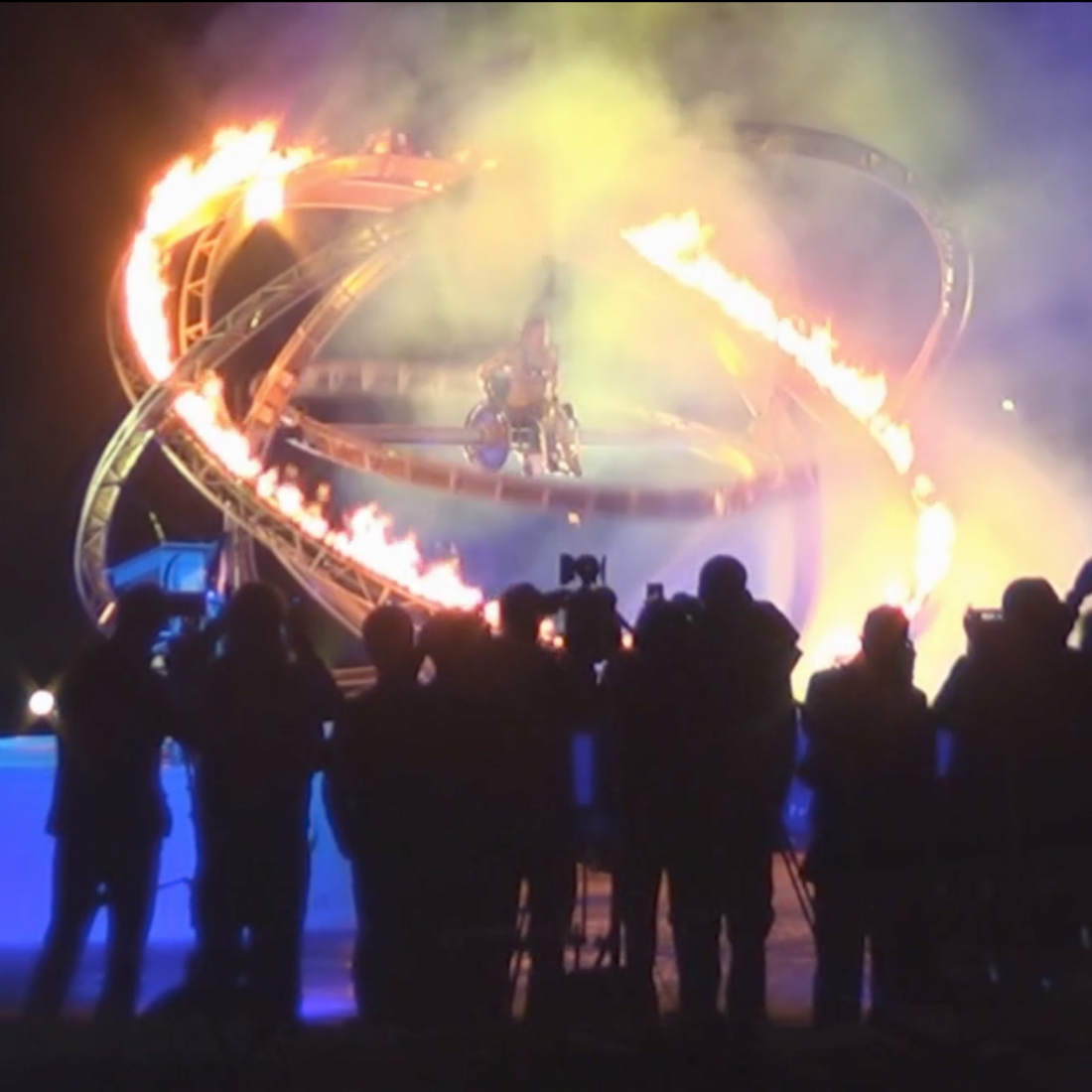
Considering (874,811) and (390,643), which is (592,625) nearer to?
(390,643)

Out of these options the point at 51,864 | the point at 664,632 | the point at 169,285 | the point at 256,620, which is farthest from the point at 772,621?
the point at 169,285

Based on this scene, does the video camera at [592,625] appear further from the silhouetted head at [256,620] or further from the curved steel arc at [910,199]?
the curved steel arc at [910,199]

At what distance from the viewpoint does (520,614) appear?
456cm

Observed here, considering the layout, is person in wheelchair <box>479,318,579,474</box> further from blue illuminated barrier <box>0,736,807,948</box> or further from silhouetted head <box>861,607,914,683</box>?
silhouetted head <box>861,607,914,683</box>

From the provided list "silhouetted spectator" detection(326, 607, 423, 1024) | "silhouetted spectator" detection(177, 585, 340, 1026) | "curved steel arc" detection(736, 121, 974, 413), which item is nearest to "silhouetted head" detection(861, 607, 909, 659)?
"silhouetted spectator" detection(326, 607, 423, 1024)

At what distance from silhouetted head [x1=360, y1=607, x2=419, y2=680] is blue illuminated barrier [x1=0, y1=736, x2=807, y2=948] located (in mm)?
1306

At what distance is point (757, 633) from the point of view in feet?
14.7

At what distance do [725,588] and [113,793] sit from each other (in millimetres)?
1951

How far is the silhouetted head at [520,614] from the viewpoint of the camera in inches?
179

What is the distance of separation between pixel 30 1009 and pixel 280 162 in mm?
5287

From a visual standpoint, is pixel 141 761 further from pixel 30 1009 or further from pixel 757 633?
pixel 757 633

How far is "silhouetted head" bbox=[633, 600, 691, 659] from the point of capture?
4.48 meters

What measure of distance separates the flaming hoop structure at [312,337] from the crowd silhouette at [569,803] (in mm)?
4082

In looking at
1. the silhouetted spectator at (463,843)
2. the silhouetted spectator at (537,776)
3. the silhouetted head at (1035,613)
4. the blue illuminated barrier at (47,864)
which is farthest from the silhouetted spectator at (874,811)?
the blue illuminated barrier at (47,864)
